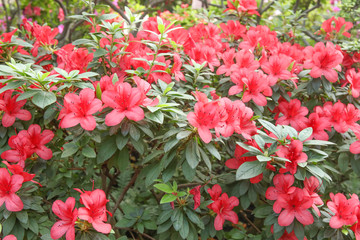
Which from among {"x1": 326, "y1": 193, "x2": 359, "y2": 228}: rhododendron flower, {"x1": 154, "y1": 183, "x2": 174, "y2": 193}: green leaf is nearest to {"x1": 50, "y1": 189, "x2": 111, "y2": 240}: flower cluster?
{"x1": 154, "y1": 183, "x2": 174, "y2": 193}: green leaf

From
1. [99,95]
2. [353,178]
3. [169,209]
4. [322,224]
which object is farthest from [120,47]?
[353,178]

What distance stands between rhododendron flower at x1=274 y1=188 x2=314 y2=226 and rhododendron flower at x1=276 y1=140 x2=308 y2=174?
0.37 ft

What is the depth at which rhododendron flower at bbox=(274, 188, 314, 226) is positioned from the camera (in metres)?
1.38

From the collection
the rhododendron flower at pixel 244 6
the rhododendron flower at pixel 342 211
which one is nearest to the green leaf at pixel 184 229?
the rhododendron flower at pixel 342 211

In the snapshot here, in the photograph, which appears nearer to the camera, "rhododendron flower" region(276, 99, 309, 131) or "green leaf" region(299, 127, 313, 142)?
"green leaf" region(299, 127, 313, 142)

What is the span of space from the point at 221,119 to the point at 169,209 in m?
0.55

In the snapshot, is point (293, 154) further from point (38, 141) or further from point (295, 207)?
point (38, 141)

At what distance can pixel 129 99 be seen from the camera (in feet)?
4.24

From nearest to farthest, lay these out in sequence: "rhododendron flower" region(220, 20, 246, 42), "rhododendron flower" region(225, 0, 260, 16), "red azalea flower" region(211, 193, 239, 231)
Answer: "red azalea flower" region(211, 193, 239, 231) → "rhododendron flower" region(220, 20, 246, 42) → "rhododendron flower" region(225, 0, 260, 16)

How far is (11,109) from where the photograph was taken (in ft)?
5.02

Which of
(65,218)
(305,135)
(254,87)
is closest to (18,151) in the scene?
(65,218)

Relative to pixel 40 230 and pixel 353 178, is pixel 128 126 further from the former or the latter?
pixel 353 178

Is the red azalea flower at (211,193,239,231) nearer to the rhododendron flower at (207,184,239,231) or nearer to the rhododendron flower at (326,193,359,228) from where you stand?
the rhododendron flower at (207,184,239,231)

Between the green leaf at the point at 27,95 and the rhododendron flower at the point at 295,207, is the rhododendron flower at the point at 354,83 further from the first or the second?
the green leaf at the point at 27,95
